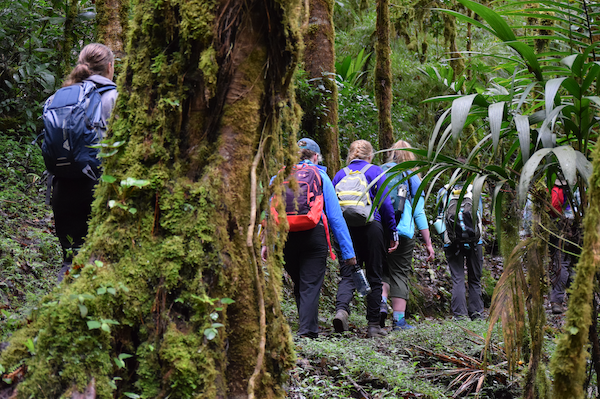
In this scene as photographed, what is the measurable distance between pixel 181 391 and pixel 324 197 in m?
3.92

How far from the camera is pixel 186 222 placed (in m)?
2.45

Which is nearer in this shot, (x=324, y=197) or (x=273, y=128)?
(x=273, y=128)

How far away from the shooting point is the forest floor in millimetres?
4250

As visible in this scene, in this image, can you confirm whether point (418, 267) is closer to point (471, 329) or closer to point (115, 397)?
point (471, 329)

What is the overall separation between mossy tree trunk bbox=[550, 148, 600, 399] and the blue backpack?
3336 mm

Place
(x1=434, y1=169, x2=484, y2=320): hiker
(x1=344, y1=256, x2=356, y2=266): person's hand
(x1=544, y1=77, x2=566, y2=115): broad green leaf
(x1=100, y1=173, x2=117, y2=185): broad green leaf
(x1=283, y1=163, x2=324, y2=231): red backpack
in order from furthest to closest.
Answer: (x1=434, y1=169, x2=484, y2=320): hiker → (x1=344, y1=256, x2=356, y2=266): person's hand → (x1=283, y1=163, x2=324, y2=231): red backpack → (x1=100, y1=173, x2=117, y2=185): broad green leaf → (x1=544, y1=77, x2=566, y2=115): broad green leaf

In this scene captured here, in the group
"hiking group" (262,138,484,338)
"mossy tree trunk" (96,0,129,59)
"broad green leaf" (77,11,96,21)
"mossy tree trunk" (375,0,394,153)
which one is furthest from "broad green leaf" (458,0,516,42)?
"broad green leaf" (77,11,96,21)

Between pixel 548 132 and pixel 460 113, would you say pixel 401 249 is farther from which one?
pixel 460 113

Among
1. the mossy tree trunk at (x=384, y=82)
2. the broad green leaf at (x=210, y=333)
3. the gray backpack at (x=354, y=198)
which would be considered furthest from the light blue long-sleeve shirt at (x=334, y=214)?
the broad green leaf at (x=210, y=333)

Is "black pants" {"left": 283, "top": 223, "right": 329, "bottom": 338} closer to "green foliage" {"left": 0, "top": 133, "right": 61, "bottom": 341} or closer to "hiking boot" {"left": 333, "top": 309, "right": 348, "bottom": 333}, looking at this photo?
"hiking boot" {"left": 333, "top": 309, "right": 348, "bottom": 333}

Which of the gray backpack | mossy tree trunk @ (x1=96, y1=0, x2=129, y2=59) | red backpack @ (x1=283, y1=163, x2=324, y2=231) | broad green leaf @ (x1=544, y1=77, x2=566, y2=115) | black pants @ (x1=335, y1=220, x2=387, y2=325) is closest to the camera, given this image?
broad green leaf @ (x1=544, y1=77, x2=566, y2=115)

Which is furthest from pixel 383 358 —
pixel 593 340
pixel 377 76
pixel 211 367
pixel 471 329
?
pixel 377 76

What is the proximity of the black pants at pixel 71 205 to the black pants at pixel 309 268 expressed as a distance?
244 centimetres

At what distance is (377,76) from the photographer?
29.5 ft
